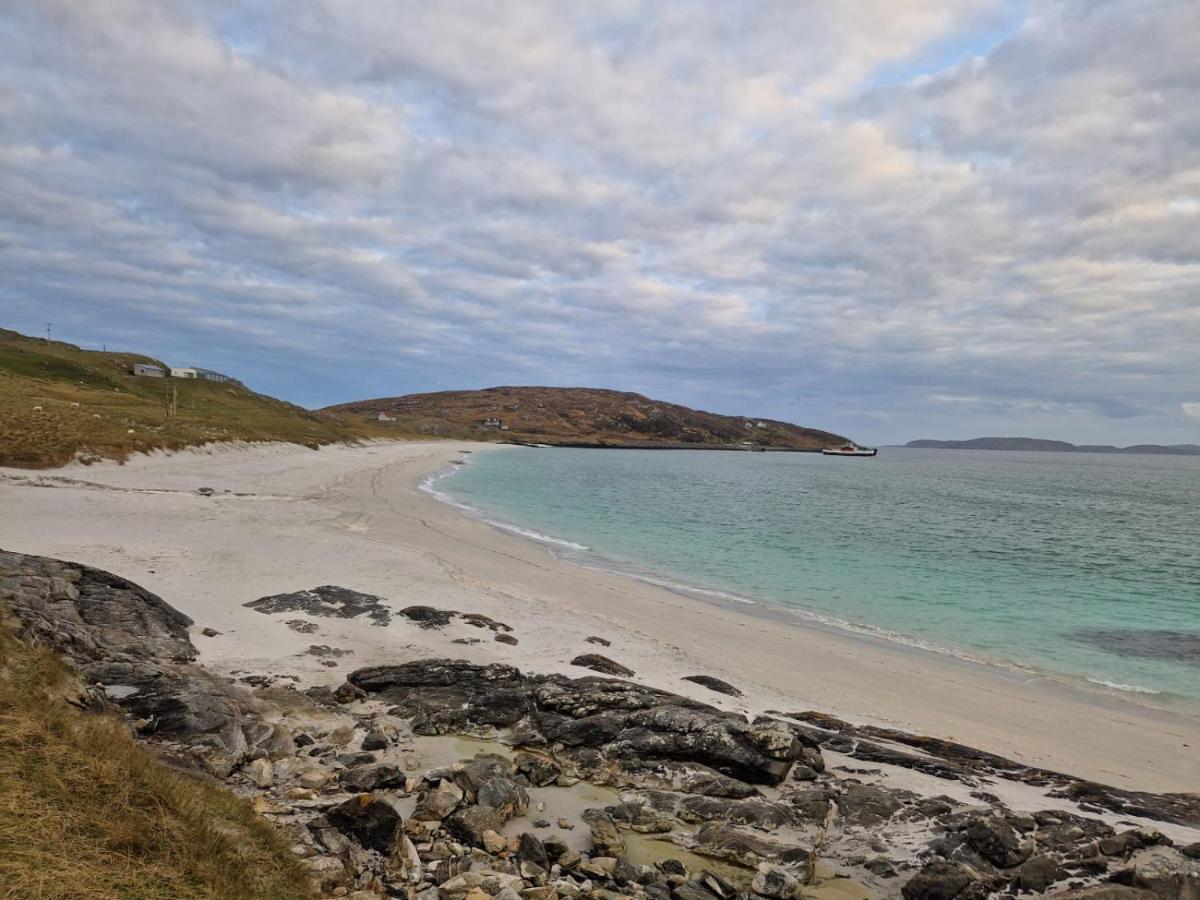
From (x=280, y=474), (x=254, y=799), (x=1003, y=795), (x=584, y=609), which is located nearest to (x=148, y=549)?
(x=584, y=609)

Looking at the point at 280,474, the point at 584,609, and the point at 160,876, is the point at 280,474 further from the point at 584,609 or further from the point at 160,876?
the point at 160,876

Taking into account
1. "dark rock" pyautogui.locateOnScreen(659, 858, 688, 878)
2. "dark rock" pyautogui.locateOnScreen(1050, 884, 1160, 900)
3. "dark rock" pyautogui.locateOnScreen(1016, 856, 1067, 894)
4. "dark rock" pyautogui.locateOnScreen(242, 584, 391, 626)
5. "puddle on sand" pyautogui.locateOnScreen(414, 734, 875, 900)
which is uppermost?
"dark rock" pyautogui.locateOnScreen(1050, 884, 1160, 900)

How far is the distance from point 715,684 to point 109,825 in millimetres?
10869

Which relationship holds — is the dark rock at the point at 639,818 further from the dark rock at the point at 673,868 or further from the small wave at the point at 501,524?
the small wave at the point at 501,524

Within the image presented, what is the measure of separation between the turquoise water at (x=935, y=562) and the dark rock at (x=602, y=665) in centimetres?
1197

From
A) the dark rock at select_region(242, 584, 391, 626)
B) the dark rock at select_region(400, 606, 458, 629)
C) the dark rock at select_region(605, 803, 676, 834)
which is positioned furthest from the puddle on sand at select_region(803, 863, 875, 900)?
the dark rock at select_region(242, 584, 391, 626)

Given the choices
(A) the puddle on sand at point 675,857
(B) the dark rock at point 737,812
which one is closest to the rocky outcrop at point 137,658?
(A) the puddle on sand at point 675,857

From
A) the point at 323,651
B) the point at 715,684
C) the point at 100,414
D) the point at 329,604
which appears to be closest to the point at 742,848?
the point at 715,684

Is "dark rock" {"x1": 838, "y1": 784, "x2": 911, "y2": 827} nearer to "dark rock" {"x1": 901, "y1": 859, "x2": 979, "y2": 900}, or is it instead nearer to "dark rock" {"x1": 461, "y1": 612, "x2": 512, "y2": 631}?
"dark rock" {"x1": 901, "y1": 859, "x2": 979, "y2": 900}

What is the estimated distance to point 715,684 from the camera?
44.3 ft

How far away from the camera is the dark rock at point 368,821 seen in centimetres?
625

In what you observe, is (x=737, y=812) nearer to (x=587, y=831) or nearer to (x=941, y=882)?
(x=587, y=831)

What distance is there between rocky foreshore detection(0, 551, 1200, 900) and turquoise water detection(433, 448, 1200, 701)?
43.2 feet

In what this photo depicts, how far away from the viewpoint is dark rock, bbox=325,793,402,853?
625 cm
